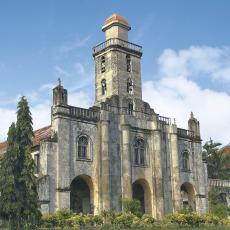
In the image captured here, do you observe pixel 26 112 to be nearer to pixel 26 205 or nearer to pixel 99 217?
pixel 26 205

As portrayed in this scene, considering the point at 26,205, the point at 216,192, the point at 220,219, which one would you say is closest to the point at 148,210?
the point at 220,219

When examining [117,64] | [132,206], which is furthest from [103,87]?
[132,206]

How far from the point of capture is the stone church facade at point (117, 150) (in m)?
39.1

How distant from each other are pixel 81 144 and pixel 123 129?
4.42 metres

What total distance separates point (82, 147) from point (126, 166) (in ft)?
14.3

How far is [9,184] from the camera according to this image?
28.3 m

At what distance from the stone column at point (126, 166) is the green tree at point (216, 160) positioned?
17.3m

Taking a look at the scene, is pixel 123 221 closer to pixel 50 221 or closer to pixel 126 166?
pixel 50 221

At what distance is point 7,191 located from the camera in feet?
92.6

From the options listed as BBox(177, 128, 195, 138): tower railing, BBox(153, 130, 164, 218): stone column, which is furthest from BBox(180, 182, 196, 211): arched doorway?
BBox(177, 128, 195, 138): tower railing

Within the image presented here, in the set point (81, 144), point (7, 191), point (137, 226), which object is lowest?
point (137, 226)

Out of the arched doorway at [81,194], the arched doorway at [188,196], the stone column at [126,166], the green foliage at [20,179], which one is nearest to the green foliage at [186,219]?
the stone column at [126,166]

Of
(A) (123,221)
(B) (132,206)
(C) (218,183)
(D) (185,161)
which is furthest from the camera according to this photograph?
(C) (218,183)

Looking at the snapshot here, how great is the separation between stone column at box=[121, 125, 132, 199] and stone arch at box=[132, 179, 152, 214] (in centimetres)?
266
